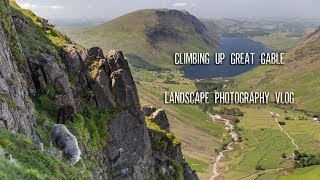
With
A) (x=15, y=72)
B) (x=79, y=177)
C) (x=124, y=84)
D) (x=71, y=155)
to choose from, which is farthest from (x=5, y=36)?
(x=124, y=84)

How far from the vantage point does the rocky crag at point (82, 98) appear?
38000 millimetres

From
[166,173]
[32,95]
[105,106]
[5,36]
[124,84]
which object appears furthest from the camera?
[166,173]

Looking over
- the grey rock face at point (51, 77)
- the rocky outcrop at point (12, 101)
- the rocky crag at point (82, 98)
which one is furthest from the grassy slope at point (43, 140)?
the rocky outcrop at point (12, 101)

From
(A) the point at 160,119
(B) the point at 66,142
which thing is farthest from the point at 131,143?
(A) the point at 160,119

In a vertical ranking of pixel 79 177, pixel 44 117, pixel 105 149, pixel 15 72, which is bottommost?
pixel 105 149

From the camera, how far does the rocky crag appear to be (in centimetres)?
3800

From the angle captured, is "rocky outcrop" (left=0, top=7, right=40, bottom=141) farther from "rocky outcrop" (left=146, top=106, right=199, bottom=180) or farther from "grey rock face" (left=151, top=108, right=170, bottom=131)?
"grey rock face" (left=151, top=108, right=170, bottom=131)

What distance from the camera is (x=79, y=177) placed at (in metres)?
33.9

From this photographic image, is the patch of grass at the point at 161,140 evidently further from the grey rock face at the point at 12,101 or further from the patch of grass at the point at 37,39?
the grey rock face at the point at 12,101

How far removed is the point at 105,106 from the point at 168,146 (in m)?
18.5

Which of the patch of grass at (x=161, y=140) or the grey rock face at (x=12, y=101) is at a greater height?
the grey rock face at (x=12, y=101)

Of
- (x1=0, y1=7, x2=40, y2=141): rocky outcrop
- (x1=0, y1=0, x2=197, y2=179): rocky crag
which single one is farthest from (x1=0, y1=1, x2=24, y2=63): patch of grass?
(x1=0, y1=7, x2=40, y2=141): rocky outcrop

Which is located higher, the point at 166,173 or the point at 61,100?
the point at 61,100

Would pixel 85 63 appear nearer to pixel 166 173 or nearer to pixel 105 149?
pixel 105 149
